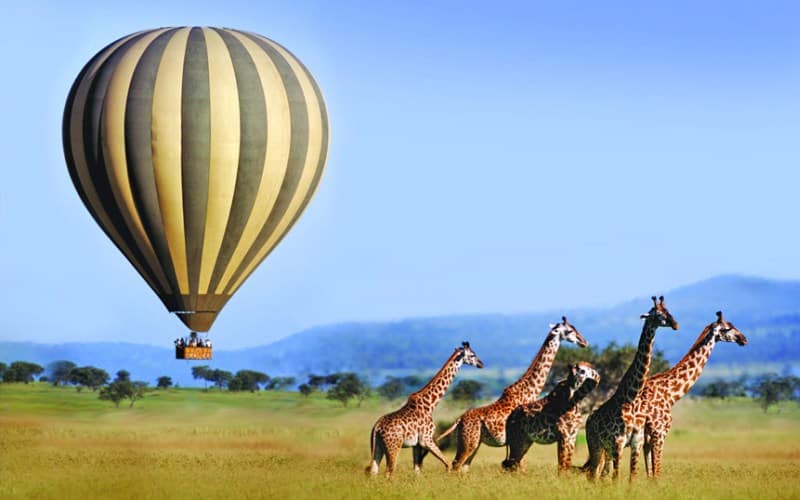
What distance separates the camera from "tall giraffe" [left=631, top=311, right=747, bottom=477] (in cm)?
2859

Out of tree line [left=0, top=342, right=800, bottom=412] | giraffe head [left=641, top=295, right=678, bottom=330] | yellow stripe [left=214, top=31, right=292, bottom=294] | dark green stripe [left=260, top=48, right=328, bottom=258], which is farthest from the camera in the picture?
tree line [left=0, top=342, right=800, bottom=412]

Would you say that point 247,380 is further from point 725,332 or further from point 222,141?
point 725,332

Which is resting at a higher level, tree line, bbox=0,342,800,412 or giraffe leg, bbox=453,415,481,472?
tree line, bbox=0,342,800,412

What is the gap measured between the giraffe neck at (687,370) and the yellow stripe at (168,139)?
1393cm

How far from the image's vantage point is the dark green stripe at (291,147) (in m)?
39.4

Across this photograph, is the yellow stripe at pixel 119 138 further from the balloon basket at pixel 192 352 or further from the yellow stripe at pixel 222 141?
the balloon basket at pixel 192 352

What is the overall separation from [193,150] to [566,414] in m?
12.7

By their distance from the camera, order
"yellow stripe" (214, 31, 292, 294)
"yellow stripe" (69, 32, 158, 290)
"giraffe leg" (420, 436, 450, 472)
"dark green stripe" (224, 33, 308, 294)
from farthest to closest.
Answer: "yellow stripe" (69, 32, 158, 290)
"dark green stripe" (224, 33, 308, 294)
"yellow stripe" (214, 31, 292, 294)
"giraffe leg" (420, 436, 450, 472)

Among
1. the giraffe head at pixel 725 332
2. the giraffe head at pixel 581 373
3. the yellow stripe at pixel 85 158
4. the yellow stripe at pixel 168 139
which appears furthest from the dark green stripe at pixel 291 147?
the giraffe head at pixel 725 332

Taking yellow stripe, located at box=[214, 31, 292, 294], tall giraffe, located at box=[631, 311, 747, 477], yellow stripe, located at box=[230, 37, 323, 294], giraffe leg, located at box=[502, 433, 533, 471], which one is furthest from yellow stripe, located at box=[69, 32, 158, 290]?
tall giraffe, located at box=[631, 311, 747, 477]

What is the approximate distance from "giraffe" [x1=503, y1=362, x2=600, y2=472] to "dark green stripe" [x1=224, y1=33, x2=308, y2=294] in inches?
440

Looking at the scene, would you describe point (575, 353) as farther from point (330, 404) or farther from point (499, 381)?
point (330, 404)

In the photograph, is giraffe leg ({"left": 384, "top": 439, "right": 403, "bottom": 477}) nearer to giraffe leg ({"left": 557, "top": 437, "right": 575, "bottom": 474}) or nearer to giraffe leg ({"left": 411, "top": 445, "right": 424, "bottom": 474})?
giraffe leg ({"left": 411, "top": 445, "right": 424, "bottom": 474})

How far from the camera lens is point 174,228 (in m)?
39.0
